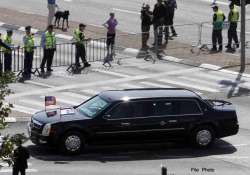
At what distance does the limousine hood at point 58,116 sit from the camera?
860 inches

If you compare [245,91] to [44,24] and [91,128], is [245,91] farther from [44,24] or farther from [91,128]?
[44,24]

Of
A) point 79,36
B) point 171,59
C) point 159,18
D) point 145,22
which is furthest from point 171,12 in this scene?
point 79,36

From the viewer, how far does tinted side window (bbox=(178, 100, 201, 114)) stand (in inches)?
889

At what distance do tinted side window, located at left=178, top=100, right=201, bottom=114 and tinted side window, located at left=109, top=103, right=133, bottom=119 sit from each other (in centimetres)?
138

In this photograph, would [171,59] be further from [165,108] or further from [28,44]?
[165,108]

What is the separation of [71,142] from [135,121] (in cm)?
173

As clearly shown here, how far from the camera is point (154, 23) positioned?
3506 cm

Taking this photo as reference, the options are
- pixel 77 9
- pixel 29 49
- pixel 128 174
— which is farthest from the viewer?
pixel 77 9

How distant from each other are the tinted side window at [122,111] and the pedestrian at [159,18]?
12.6m

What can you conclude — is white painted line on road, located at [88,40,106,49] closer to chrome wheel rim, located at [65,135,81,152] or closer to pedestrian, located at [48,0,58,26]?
pedestrian, located at [48,0,58,26]

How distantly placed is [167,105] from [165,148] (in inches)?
51.4

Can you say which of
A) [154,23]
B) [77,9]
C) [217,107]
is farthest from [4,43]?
[77,9]

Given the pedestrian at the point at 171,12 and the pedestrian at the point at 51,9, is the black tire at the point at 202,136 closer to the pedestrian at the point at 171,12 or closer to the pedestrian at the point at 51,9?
the pedestrian at the point at 171,12

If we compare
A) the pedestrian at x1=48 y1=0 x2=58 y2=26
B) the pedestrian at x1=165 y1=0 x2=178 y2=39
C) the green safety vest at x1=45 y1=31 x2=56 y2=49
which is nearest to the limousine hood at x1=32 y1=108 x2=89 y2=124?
the green safety vest at x1=45 y1=31 x2=56 y2=49
